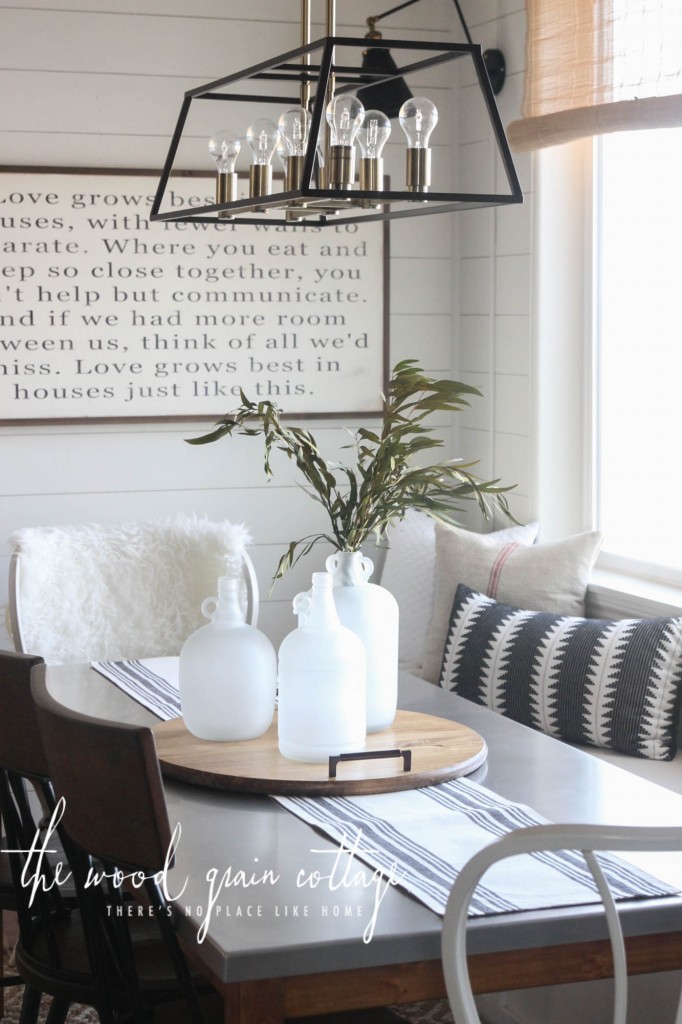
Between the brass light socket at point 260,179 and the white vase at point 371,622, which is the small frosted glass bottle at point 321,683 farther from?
the brass light socket at point 260,179

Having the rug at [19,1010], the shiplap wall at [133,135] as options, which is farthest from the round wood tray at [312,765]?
the shiplap wall at [133,135]

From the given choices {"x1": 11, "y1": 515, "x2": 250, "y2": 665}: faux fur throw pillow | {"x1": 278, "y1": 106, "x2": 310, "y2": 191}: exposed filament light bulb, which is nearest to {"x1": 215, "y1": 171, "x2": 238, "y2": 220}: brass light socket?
{"x1": 278, "y1": 106, "x2": 310, "y2": 191}: exposed filament light bulb

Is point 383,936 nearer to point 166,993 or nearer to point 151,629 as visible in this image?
point 166,993

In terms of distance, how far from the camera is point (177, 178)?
3740mm

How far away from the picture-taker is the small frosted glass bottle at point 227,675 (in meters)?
1.95

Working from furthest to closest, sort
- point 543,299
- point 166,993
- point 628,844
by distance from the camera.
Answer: point 543,299 → point 166,993 → point 628,844

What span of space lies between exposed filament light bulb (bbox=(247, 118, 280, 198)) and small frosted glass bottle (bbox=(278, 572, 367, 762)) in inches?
24.7

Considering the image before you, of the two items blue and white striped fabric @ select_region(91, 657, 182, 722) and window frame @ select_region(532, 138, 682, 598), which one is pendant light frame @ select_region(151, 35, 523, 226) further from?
window frame @ select_region(532, 138, 682, 598)

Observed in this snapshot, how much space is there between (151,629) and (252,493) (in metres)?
0.71

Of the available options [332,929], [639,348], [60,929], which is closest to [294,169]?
[332,929]

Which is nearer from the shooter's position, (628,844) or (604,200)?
(628,844)

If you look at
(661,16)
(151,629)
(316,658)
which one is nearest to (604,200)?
(661,16)

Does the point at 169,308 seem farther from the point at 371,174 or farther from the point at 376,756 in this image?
the point at 376,756

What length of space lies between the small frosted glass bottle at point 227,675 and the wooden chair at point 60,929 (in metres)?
0.24
